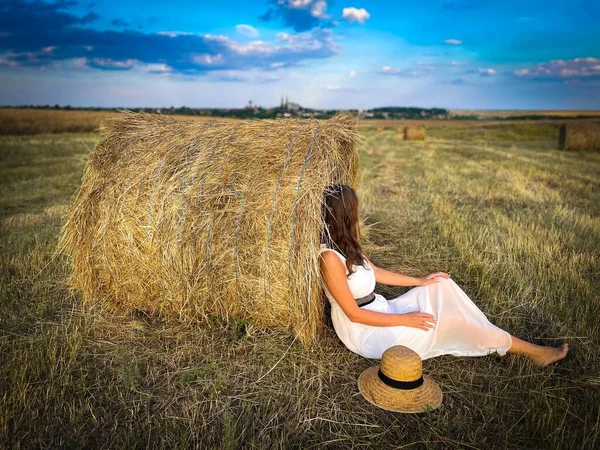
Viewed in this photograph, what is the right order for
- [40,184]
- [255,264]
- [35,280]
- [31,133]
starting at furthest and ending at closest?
[31,133]
[40,184]
[35,280]
[255,264]

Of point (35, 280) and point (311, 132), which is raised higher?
point (311, 132)

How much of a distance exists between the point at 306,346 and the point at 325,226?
1.04 metres

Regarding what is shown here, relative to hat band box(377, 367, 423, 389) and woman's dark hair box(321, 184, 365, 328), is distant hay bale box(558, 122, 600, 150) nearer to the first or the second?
woman's dark hair box(321, 184, 365, 328)

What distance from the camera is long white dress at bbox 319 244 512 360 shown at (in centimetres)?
355

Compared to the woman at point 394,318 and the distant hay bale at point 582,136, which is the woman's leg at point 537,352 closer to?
the woman at point 394,318

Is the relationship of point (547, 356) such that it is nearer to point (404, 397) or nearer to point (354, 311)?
point (404, 397)

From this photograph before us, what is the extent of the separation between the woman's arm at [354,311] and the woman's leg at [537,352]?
2.17ft

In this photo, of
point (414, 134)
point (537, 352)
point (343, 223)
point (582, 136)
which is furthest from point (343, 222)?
point (414, 134)

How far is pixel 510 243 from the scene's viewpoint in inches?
245

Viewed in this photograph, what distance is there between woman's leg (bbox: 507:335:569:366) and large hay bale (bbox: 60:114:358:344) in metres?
1.56

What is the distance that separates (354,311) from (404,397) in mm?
748

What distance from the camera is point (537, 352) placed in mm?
3549

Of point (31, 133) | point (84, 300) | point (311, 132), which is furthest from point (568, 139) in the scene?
point (31, 133)

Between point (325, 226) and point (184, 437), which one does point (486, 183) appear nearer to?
point (325, 226)
